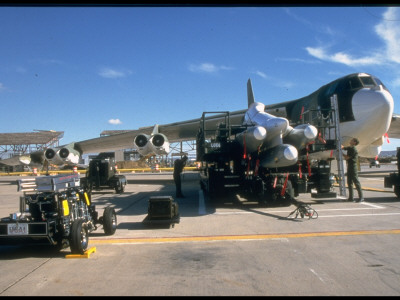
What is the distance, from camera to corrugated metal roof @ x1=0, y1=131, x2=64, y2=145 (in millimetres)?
58688

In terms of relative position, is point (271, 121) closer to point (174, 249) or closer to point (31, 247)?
point (174, 249)

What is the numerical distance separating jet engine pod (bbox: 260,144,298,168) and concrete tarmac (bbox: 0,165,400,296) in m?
1.73

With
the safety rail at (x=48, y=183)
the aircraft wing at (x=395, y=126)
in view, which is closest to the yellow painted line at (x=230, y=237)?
the safety rail at (x=48, y=183)

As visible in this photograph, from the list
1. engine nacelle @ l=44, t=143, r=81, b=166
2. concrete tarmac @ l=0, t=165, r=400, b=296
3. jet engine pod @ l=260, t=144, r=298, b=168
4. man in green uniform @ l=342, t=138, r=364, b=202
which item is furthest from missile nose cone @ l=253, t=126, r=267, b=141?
engine nacelle @ l=44, t=143, r=81, b=166

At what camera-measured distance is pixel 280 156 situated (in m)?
9.48

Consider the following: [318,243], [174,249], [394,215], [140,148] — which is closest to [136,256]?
[174,249]

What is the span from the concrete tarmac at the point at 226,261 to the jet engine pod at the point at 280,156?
1.73 meters

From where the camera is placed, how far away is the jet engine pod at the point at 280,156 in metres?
Answer: 9.29

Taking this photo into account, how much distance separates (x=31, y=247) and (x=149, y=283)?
3.40 meters

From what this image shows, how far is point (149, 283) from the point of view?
419 cm

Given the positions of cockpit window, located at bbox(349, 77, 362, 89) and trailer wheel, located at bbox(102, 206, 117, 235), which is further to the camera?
cockpit window, located at bbox(349, 77, 362, 89)

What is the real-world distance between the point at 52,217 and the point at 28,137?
60873 millimetres

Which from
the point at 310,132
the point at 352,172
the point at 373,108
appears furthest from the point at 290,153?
the point at 373,108

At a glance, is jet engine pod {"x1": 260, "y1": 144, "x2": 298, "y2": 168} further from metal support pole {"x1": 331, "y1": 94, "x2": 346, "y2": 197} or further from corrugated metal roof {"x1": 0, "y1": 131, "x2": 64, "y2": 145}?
corrugated metal roof {"x1": 0, "y1": 131, "x2": 64, "y2": 145}
